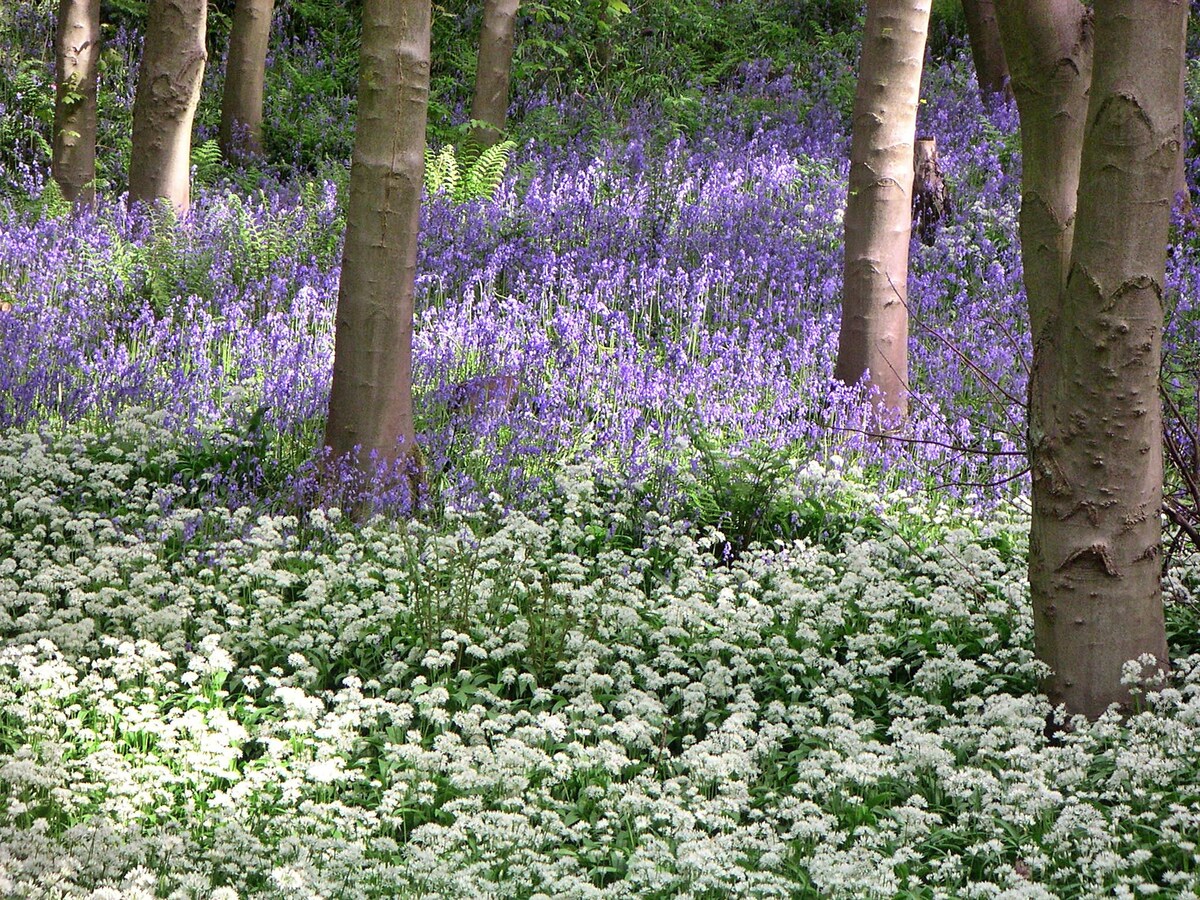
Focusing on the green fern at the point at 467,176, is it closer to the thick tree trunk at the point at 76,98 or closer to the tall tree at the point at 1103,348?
the thick tree trunk at the point at 76,98

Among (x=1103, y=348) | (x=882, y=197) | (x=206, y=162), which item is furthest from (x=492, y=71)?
(x=1103, y=348)

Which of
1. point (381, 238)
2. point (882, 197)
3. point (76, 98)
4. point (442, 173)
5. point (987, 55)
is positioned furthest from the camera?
point (987, 55)

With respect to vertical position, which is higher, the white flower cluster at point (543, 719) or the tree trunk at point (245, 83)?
the tree trunk at point (245, 83)

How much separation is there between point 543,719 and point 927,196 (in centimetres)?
802

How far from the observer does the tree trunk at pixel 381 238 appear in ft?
19.5

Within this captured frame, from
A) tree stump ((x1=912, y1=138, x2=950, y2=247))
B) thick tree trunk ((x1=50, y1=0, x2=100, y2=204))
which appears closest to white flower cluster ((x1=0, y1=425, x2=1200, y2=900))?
tree stump ((x1=912, y1=138, x2=950, y2=247))

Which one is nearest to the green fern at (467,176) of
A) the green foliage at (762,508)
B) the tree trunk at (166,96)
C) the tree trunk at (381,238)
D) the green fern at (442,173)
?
the green fern at (442,173)

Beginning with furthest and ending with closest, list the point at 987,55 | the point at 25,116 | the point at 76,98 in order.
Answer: the point at 987,55
the point at 25,116
the point at 76,98

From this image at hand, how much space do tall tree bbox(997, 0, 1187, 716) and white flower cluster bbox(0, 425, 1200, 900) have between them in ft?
0.83

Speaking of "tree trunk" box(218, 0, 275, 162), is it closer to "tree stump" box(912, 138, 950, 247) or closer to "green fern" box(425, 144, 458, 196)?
"green fern" box(425, 144, 458, 196)

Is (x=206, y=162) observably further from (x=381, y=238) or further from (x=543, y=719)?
(x=543, y=719)

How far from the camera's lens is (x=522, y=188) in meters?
11.3

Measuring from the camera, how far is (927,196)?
10.9 meters

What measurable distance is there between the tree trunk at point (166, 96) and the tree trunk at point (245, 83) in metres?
3.84
